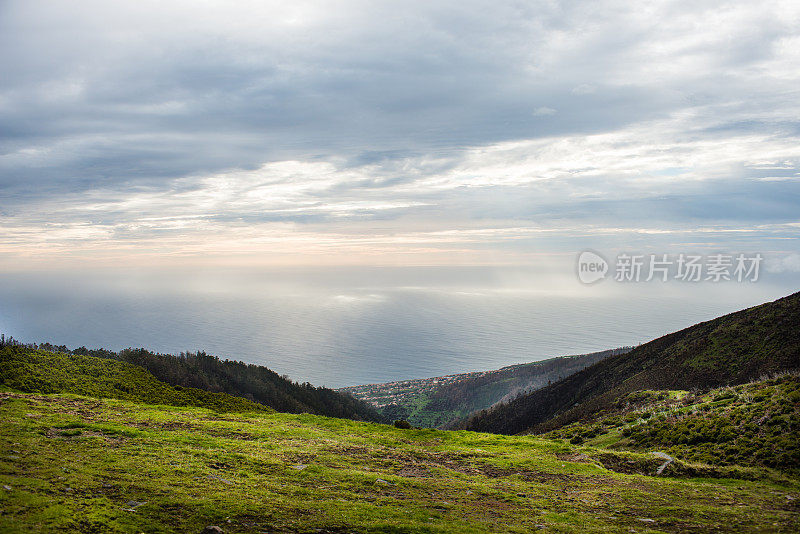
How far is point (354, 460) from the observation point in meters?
16.0

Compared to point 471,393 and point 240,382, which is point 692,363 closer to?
point 240,382

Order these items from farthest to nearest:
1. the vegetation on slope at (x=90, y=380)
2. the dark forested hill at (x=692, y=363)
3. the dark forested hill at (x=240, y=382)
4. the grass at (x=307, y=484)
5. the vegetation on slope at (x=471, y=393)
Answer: the vegetation on slope at (x=471, y=393)
the dark forested hill at (x=240, y=382)
the dark forested hill at (x=692, y=363)
the vegetation on slope at (x=90, y=380)
the grass at (x=307, y=484)

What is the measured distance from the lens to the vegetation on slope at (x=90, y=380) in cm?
2242

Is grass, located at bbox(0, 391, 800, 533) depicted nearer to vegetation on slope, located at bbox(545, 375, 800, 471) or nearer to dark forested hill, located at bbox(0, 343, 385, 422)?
vegetation on slope, located at bbox(545, 375, 800, 471)

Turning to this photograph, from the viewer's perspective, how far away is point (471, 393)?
164 m

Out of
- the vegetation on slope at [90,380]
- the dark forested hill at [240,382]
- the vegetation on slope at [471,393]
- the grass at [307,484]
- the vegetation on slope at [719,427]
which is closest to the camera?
the grass at [307,484]

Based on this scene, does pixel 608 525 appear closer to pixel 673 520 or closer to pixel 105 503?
pixel 673 520

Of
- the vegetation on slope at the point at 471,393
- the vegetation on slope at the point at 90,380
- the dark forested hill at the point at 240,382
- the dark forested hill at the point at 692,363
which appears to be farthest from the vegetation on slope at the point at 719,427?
the vegetation on slope at the point at 471,393

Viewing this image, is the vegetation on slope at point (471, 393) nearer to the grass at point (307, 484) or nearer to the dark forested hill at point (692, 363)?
the dark forested hill at point (692, 363)

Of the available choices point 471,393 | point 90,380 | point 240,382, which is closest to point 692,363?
point 90,380

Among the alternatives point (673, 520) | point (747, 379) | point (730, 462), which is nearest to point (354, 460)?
point (673, 520)

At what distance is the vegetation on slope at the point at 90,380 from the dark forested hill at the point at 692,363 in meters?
30.3

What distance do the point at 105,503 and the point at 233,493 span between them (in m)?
2.69

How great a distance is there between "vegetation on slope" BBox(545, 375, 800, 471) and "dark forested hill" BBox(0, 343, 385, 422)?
51145 millimetres
